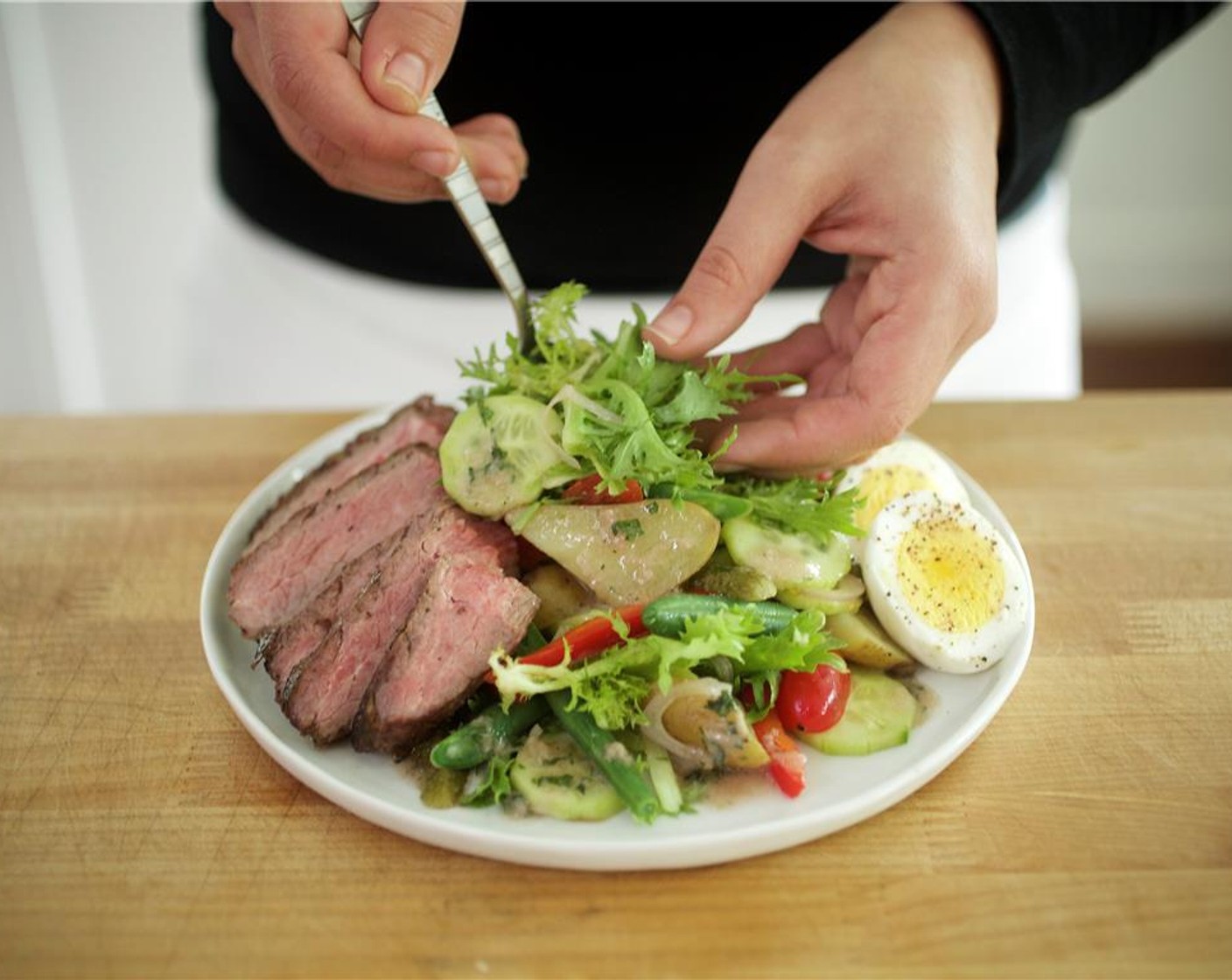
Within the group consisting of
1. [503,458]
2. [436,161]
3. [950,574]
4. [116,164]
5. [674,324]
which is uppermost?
[436,161]

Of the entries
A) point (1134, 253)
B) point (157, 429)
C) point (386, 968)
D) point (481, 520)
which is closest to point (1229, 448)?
point (481, 520)

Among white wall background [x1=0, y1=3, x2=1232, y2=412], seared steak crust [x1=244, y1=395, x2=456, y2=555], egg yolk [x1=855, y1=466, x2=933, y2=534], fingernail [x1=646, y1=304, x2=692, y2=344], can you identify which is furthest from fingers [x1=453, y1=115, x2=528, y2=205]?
white wall background [x1=0, y1=3, x2=1232, y2=412]

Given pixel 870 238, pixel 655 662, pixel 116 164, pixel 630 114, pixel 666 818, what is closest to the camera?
pixel 666 818

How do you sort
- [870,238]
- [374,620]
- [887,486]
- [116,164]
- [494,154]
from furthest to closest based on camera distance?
[116,164]
[494,154]
[887,486]
[870,238]
[374,620]

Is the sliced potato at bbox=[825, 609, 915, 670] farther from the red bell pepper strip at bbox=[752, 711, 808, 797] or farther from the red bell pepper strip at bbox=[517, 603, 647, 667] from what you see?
the red bell pepper strip at bbox=[517, 603, 647, 667]

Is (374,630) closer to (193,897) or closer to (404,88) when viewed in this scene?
(193,897)

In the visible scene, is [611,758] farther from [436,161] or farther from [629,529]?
[436,161]

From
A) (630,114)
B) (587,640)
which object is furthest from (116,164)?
(587,640)
